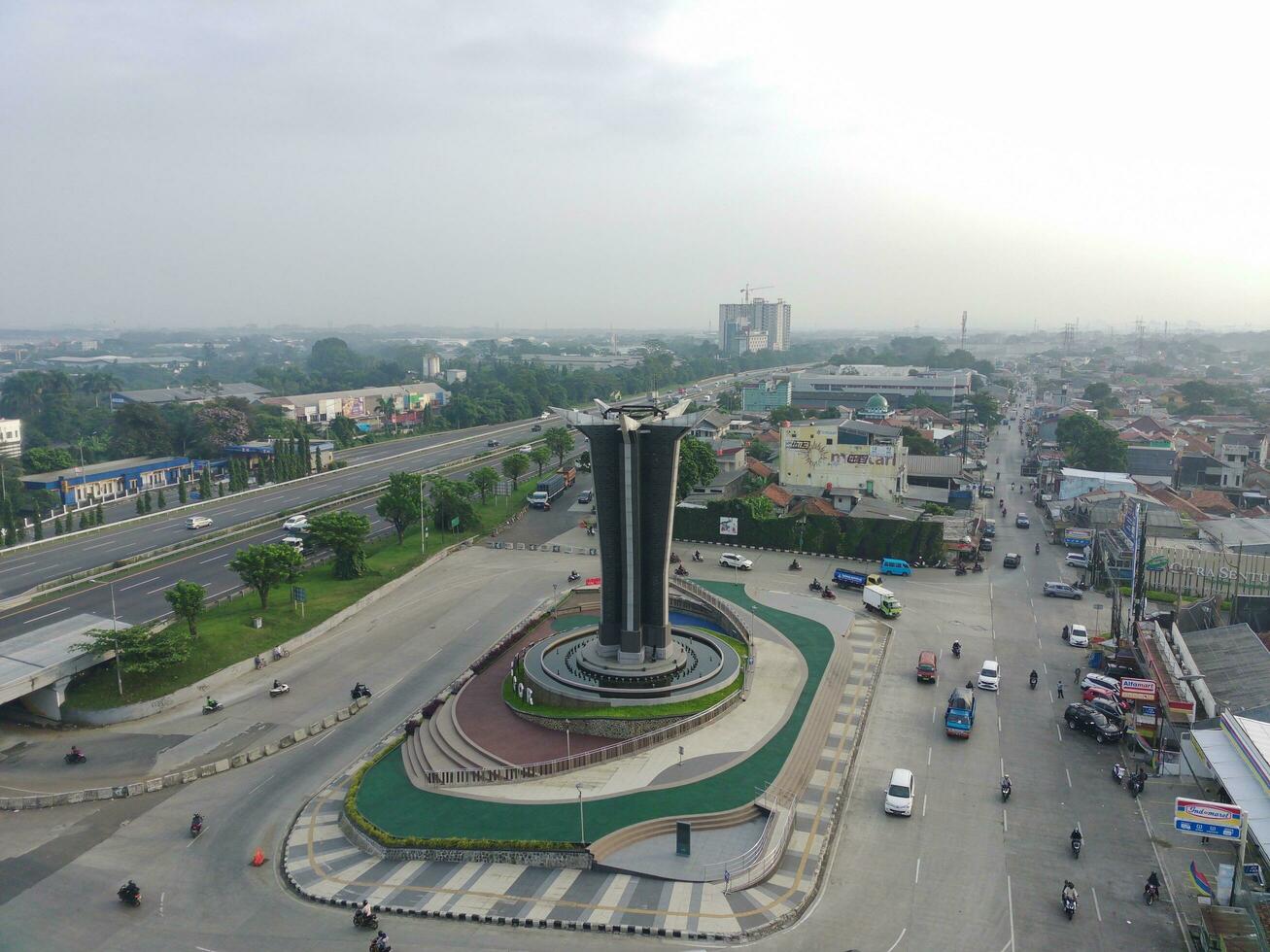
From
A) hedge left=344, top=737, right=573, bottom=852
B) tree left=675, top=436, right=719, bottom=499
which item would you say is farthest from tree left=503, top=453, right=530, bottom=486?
hedge left=344, top=737, right=573, bottom=852

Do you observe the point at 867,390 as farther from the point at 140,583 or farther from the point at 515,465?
the point at 140,583

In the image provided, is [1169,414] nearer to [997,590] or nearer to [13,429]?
[997,590]

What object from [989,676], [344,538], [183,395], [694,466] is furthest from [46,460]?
[989,676]

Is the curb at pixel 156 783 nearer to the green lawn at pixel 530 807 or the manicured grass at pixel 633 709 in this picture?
the green lawn at pixel 530 807

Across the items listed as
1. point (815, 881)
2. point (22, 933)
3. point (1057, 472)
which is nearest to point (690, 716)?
point (815, 881)

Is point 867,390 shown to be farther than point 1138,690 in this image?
Yes

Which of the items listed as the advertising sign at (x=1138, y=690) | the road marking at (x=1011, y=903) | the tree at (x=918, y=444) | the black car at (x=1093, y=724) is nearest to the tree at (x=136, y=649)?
the road marking at (x=1011, y=903)

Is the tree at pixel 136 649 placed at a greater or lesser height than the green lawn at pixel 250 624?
greater
